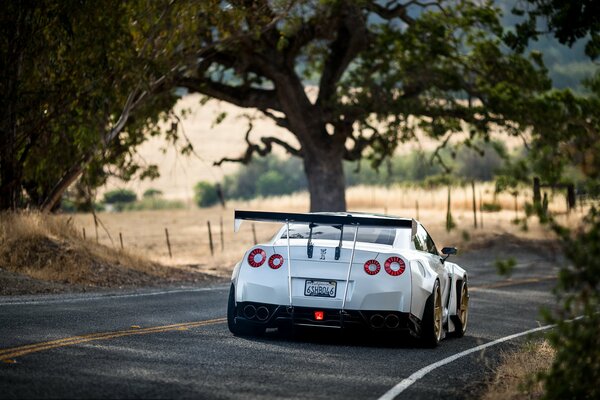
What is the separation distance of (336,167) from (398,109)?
4.28 m

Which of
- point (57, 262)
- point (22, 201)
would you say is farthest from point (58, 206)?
point (57, 262)

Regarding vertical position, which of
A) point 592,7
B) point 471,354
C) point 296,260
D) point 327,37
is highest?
point 327,37

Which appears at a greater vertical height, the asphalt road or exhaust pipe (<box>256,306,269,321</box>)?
exhaust pipe (<box>256,306,269,321</box>)

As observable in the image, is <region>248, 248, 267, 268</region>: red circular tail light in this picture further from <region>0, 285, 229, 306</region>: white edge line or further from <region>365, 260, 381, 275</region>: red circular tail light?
<region>0, 285, 229, 306</region>: white edge line

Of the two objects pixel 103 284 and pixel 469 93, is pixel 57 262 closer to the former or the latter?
pixel 103 284

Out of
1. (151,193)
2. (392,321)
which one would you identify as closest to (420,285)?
(392,321)

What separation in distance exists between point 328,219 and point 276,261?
28.4 inches

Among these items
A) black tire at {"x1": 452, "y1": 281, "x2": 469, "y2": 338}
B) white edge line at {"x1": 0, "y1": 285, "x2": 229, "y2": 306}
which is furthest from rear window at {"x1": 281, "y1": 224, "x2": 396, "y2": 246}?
white edge line at {"x1": 0, "y1": 285, "x2": 229, "y2": 306}

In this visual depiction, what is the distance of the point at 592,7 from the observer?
42.0ft

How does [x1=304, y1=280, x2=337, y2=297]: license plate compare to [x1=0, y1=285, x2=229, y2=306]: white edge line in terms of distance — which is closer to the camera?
[x1=304, y1=280, x2=337, y2=297]: license plate

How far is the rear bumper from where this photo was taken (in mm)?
11852

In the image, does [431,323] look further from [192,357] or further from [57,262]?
[57,262]

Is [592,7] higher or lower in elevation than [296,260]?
higher

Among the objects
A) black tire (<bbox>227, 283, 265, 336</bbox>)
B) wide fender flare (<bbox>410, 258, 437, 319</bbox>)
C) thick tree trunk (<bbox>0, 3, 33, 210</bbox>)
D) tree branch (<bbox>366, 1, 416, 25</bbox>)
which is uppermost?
tree branch (<bbox>366, 1, 416, 25</bbox>)
